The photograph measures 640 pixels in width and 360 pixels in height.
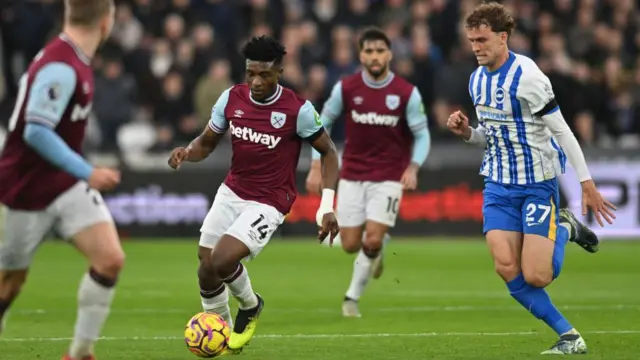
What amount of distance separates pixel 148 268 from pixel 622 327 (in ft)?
25.4

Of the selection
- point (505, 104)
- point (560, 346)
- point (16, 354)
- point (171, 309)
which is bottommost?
point (171, 309)

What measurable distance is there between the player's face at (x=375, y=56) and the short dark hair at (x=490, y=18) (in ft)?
11.5

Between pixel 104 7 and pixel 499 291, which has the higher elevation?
pixel 104 7

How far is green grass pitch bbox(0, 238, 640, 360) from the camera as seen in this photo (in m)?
9.80

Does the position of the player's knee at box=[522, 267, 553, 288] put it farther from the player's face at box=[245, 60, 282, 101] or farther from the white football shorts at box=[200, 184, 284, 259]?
the player's face at box=[245, 60, 282, 101]

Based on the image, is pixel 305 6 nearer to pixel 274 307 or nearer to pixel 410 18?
pixel 410 18

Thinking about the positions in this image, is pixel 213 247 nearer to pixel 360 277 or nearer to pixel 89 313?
pixel 89 313

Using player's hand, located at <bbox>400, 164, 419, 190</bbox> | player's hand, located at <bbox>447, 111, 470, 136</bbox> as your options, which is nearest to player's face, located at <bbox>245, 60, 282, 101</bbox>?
player's hand, located at <bbox>447, 111, 470, 136</bbox>

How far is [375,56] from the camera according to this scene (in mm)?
13016

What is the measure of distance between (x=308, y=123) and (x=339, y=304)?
386 centimetres

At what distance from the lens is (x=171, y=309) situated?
42.0 ft

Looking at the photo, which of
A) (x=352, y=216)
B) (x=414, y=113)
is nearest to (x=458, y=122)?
(x=414, y=113)

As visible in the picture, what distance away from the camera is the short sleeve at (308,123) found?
990 centimetres

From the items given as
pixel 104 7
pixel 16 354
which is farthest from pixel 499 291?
pixel 104 7
